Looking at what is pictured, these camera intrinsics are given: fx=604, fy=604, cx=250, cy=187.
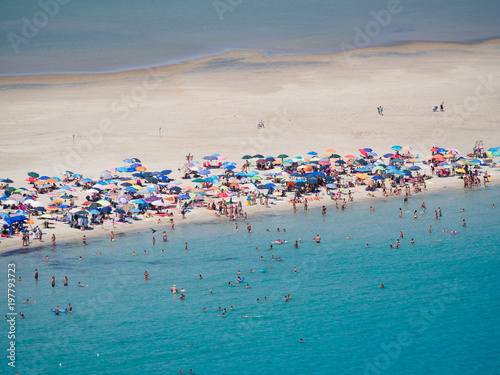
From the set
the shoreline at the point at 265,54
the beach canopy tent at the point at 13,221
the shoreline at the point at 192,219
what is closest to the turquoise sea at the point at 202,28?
the shoreline at the point at 265,54

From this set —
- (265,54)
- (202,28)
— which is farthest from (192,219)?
(202,28)

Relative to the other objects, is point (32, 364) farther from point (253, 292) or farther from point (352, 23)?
point (352, 23)

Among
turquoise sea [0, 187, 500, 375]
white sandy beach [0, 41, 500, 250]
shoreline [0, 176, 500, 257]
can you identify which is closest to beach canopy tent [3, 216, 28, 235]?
shoreline [0, 176, 500, 257]

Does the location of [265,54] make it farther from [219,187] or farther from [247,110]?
[219,187]

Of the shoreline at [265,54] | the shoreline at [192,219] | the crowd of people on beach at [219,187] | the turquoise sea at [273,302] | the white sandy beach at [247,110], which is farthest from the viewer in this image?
the shoreline at [265,54]

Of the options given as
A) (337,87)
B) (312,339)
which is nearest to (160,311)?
(312,339)

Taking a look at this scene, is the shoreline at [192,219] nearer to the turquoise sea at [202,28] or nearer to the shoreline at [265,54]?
the shoreline at [265,54]
